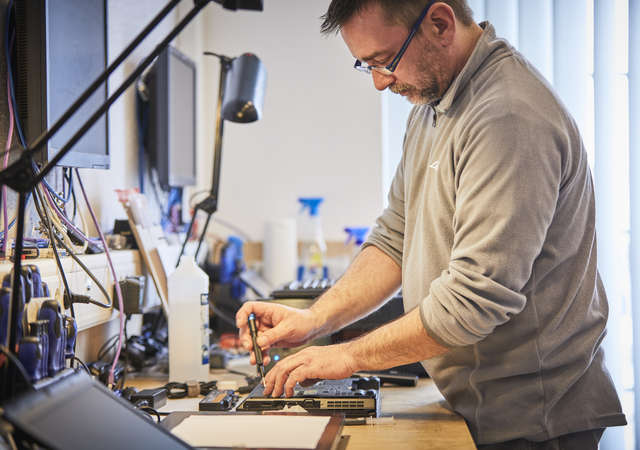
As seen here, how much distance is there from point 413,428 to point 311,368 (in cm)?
20

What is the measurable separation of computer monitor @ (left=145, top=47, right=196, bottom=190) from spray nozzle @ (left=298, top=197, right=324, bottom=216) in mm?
510

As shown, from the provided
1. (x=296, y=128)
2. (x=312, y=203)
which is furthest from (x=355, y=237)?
(x=296, y=128)

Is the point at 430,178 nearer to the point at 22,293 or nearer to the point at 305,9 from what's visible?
the point at 22,293

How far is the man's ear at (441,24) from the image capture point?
1167 millimetres

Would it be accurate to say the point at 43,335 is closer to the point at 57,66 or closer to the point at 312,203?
the point at 57,66

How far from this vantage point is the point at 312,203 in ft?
8.47

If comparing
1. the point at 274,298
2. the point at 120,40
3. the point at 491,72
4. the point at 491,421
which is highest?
the point at 120,40

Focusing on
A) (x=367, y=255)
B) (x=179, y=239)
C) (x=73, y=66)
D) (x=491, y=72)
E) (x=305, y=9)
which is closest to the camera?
(x=491, y=72)

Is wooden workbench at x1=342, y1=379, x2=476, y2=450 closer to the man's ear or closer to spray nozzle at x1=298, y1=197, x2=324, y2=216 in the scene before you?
the man's ear

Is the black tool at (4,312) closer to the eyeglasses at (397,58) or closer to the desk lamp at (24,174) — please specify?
the desk lamp at (24,174)

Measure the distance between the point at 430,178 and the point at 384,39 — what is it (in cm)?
27

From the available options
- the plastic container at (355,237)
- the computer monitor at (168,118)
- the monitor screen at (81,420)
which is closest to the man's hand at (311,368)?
the monitor screen at (81,420)

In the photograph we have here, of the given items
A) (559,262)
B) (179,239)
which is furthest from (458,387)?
(179,239)

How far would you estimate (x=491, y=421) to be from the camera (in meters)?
1.13
